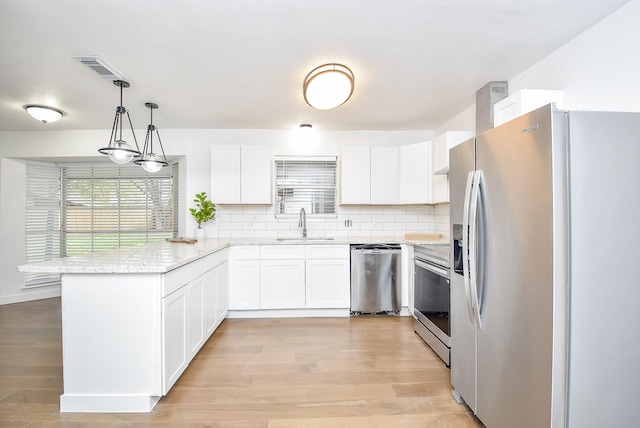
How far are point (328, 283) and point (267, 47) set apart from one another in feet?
8.12

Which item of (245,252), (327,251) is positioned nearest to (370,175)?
(327,251)

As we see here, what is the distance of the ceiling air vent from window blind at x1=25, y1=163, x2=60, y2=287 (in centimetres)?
311

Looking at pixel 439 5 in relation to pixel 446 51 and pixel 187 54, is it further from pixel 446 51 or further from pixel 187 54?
pixel 187 54

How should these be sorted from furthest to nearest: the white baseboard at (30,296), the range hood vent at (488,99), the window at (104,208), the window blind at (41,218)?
the window at (104,208) < the window blind at (41,218) < the white baseboard at (30,296) < the range hood vent at (488,99)

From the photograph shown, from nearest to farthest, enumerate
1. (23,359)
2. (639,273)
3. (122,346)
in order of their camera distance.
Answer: (639,273)
(122,346)
(23,359)

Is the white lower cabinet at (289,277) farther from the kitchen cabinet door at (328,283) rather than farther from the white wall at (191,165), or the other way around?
the white wall at (191,165)

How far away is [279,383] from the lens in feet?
6.79

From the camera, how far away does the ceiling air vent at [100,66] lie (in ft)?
7.18

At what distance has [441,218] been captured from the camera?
12.7 ft

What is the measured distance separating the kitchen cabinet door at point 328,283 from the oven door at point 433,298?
0.81m

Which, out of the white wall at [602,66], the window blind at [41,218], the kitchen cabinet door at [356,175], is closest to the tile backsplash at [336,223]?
the kitchen cabinet door at [356,175]

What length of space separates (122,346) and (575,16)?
341 cm

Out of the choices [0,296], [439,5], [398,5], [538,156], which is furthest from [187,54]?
[0,296]

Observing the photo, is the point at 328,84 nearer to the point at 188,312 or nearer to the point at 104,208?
the point at 188,312
